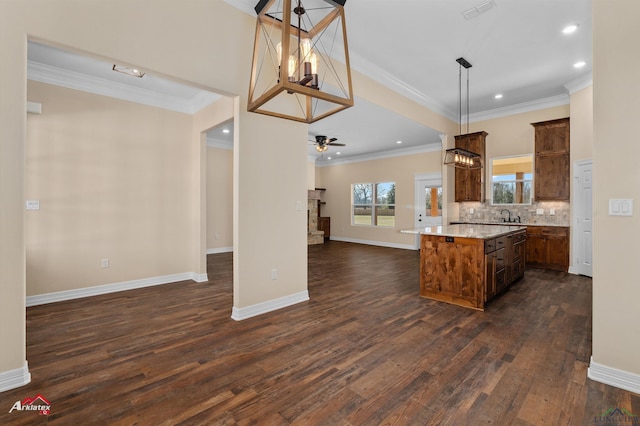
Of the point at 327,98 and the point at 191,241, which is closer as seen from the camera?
the point at 327,98

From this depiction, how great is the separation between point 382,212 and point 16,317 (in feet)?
28.3

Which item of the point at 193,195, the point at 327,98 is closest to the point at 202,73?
the point at 327,98

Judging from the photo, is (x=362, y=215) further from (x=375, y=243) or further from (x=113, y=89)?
(x=113, y=89)

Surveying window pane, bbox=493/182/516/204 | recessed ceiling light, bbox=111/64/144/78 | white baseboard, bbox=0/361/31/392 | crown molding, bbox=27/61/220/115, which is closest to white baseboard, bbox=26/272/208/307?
white baseboard, bbox=0/361/31/392

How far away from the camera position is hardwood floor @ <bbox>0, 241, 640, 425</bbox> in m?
1.78

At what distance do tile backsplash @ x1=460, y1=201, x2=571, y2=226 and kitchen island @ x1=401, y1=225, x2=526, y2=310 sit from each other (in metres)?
2.61

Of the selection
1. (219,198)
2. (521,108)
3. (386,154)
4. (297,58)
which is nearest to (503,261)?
(297,58)

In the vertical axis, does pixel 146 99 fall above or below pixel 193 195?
above

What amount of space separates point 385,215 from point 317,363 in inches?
298

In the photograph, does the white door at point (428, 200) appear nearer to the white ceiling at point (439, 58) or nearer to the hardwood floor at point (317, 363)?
the white ceiling at point (439, 58)

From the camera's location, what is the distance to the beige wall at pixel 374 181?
8676 mm

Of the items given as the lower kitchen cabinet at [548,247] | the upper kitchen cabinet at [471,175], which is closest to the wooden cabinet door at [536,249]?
the lower kitchen cabinet at [548,247]

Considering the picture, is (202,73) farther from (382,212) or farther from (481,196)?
(382,212)

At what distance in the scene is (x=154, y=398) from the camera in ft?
6.22
